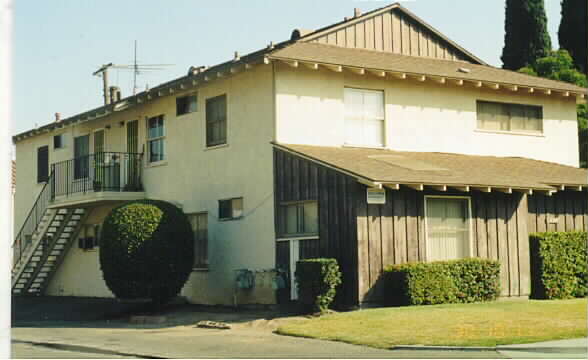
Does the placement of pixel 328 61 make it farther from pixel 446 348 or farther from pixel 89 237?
pixel 89 237

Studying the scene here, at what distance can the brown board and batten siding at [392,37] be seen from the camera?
24.4 meters

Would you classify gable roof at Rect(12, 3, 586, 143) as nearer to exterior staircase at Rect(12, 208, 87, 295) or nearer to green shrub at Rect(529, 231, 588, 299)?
exterior staircase at Rect(12, 208, 87, 295)

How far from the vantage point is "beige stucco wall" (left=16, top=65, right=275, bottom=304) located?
21.3 m

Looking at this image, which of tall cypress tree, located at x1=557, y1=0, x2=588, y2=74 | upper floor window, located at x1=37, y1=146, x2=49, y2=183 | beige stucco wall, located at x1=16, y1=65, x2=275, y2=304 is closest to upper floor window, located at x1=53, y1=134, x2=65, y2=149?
upper floor window, located at x1=37, y1=146, x2=49, y2=183

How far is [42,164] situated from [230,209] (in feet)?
45.3

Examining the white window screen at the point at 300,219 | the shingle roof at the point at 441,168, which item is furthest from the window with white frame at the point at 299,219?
the shingle roof at the point at 441,168

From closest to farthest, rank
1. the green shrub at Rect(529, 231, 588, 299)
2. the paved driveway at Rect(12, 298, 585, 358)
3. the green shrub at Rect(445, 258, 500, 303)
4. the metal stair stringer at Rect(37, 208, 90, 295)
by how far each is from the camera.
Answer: the paved driveway at Rect(12, 298, 585, 358)
the green shrub at Rect(445, 258, 500, 303)
the green shrub at Rect(529, 231, 588, 299)
the metal stair stringer at Rect(37, 208, 90, 295)

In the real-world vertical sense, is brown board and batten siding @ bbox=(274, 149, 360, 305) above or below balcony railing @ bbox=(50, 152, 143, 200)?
below

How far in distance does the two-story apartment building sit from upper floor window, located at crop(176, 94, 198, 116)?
0.19 feet

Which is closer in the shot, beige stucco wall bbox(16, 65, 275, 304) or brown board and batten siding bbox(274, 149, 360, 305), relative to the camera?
brown board and batten siding bbox(274, 149, 360, 305)

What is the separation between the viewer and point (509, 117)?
2527 cm

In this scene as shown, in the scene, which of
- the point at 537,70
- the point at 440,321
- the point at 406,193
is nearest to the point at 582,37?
the point at 537,70

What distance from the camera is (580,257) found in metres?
21.3

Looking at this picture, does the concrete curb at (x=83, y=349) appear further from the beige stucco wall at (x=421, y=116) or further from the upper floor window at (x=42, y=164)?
the upper floor window at (x=42, y=164)
